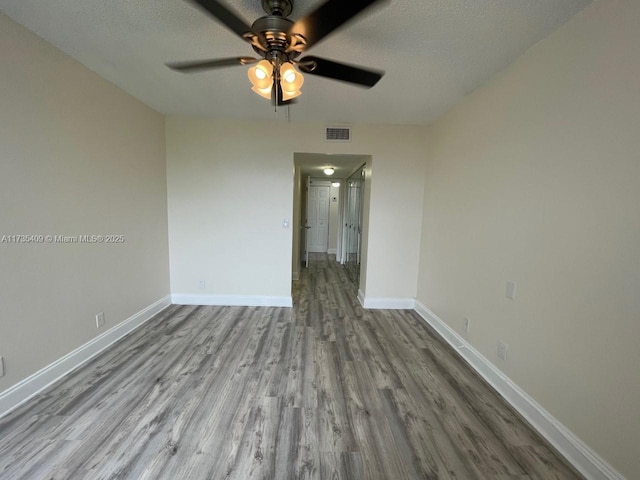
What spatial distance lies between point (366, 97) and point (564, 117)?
158 centimetres

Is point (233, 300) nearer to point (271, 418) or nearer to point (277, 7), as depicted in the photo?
point (271, 418)

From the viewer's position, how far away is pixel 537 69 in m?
1.72

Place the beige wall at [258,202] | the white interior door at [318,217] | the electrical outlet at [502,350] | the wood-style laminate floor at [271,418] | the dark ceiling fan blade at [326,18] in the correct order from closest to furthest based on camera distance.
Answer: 1. the dark ceiling fan blade at [326,18]
2. the wood-style laminate floor at [271,418]
3. the electrical outlet at [502,350]
4. the beige wall at [258,202]
5. the white interior door at [318,217]

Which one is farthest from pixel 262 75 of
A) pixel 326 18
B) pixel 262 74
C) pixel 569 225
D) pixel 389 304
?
pixel 389 304

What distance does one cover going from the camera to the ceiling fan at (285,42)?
116cm

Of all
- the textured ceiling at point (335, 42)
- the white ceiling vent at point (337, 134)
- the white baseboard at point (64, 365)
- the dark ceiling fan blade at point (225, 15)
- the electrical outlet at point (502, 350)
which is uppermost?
the textured ceiling at point (335, 42)

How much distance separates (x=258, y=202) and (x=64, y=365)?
93.6 inches

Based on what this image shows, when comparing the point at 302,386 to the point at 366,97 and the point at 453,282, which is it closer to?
the point at 453,282

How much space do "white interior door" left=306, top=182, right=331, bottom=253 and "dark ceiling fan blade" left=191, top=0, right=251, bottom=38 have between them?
6185 millimetres

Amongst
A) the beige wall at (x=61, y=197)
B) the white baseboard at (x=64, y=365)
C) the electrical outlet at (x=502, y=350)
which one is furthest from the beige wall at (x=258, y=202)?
the electrical outlet at (x=502, y=350)

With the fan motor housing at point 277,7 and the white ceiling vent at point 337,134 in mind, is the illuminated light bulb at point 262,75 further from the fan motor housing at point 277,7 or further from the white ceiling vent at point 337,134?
the white ceiling vent at point 337,134

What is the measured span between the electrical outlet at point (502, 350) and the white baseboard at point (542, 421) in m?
0.12

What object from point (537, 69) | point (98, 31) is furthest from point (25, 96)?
point (537, 69)

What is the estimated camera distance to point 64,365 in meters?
2.00
